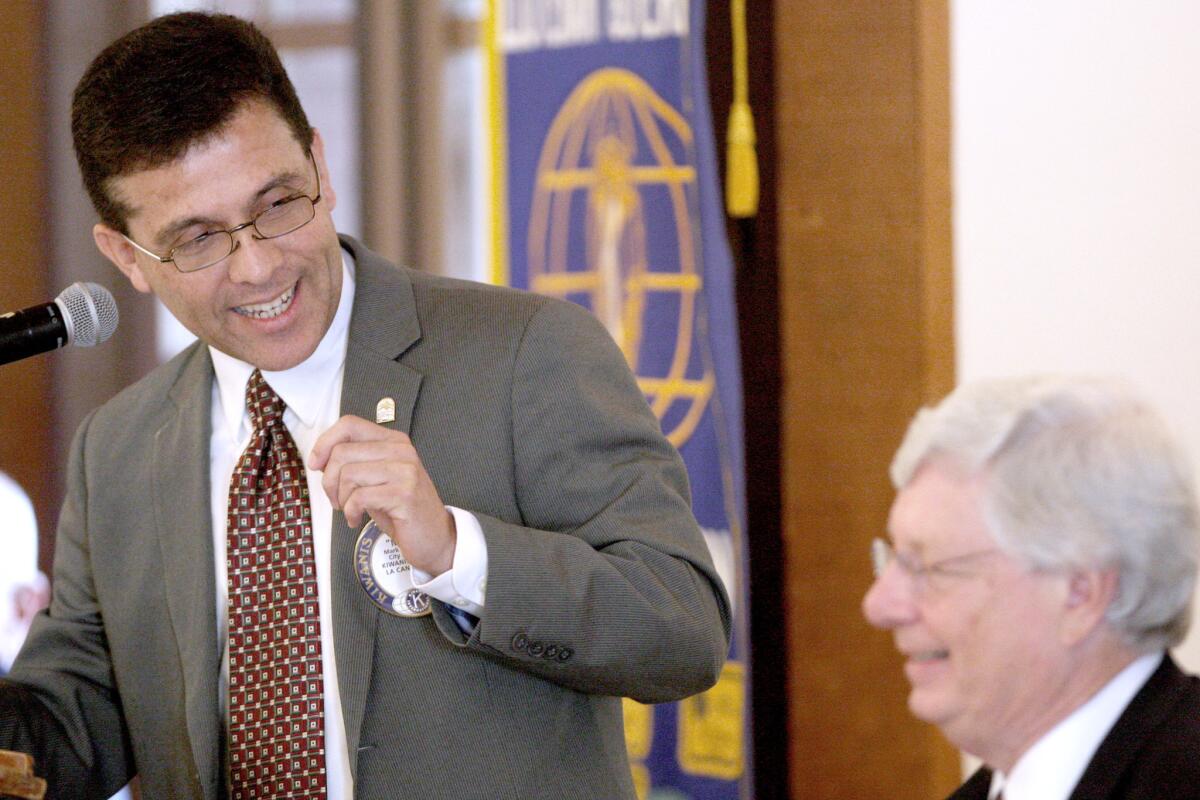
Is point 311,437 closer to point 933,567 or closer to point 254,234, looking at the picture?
point 254,234

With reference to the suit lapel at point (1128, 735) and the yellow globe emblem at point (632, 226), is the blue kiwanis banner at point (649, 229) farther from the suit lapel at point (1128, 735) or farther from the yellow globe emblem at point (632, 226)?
the suit lapel at point (1128, 735)

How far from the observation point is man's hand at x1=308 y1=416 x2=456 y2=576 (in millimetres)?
1456

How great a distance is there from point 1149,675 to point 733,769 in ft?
5.67

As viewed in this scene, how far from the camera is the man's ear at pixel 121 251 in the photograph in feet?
6.11

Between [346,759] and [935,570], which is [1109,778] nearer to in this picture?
[935,570]

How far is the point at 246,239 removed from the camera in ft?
5.63

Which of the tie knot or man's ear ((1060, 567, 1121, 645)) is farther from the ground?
the tie knot

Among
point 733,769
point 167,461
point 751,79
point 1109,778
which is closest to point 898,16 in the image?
point 751,79

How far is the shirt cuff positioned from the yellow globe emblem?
4.57 ft

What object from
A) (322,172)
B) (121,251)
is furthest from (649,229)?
(121,251)

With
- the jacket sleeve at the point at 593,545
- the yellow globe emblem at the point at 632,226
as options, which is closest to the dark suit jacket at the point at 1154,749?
the jacket sleeve at the point at 593,545

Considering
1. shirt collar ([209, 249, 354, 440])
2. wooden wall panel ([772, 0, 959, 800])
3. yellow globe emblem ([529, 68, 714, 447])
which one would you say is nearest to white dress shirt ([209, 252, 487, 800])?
shirt collar ([209, 249, 354, 440])

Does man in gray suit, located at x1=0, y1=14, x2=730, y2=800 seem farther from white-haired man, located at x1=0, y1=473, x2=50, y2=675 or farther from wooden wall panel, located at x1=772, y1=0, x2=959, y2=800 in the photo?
wooden wall panel, located at x1=772, y1=0, x2=959, y2=800

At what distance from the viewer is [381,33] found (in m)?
3.35
